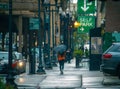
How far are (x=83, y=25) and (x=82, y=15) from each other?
1.40 m

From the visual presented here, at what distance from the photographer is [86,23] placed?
Result: 3662 cm

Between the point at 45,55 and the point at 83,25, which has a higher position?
the point at 83,25

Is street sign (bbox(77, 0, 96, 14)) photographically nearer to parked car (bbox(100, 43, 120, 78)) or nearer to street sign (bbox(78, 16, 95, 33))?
street sign (bbox(78, 16, 95, 33))

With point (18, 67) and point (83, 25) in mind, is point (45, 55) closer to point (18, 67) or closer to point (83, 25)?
point (83, 25)

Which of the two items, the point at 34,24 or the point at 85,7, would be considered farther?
the point at 85,7

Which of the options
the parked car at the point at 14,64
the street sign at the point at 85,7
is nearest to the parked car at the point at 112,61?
the parked car at the point at 14,64

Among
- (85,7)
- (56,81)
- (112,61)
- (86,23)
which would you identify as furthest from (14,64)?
(86,23)

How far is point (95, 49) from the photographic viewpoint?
36.1 m

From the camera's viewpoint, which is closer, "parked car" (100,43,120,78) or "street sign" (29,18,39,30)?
"parked car" (100,43,120,78)

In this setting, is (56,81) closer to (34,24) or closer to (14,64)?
(14,64)

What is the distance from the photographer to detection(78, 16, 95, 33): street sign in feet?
119

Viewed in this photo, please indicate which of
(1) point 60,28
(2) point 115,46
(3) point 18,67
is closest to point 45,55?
(3) point 18,67

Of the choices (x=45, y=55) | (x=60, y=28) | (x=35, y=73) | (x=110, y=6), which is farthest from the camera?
(x=60, y=28)

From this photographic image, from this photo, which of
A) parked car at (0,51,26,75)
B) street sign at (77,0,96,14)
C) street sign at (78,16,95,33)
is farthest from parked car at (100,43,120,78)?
street sign at (78,16,95,33)
